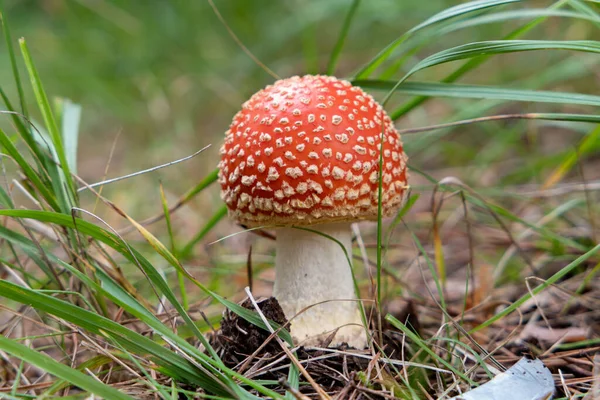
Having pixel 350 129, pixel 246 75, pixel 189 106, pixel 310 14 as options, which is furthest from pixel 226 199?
pixel 189 106

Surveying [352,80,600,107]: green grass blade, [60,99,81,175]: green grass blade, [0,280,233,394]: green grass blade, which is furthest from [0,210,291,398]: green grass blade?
[352,80,600,107]: green grass blade

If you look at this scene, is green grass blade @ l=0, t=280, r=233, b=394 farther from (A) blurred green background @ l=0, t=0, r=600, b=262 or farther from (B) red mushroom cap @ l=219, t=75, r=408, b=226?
(A) blurred green background @ l=0, t=0, r=600, b=262

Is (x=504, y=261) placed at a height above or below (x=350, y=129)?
below

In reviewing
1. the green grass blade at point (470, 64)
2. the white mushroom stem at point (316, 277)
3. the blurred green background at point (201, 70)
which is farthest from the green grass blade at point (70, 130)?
the blurred green background at point (201, 70)

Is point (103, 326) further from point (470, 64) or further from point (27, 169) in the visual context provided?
point (470, 64)

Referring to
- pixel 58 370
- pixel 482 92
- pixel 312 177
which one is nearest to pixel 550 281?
pixel 482 92

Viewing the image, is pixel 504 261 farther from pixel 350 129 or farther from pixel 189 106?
pixel 189 106

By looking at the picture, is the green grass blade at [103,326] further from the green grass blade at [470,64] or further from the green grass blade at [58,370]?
the green grass blade at [470,64]
